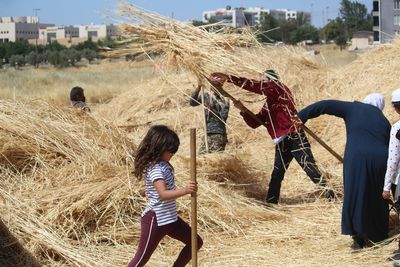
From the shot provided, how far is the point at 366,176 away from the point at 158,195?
1.85m

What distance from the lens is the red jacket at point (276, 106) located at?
6.49 meters

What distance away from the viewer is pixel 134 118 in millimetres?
13320

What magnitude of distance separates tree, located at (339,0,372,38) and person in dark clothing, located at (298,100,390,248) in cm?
9313

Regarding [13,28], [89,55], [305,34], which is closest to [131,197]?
[89,55]

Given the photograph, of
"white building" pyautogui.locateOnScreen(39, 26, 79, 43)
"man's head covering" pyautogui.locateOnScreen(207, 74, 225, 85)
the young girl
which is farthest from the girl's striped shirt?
"white building" pyautogui.locateOnScreen(39, 26, 79, 43)

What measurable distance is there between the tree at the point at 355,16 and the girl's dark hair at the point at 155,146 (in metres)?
94.5

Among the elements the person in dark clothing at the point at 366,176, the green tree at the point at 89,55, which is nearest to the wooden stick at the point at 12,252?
the person in dark clothing at the point at 366,176

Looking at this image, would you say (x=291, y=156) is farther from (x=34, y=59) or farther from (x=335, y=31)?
(x=335, y=31)

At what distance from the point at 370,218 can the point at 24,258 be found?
2670 millimetres

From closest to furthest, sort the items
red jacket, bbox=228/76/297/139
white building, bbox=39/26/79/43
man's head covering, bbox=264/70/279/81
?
man's head covering, bbox=264/70/279/81 → red jacket, bbox=228/76/297/139 → white building, bbox=39/26/79/43

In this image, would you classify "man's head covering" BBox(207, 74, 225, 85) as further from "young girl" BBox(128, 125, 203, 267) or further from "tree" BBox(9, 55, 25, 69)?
"tree" BBox(9, 55, 25, 69)

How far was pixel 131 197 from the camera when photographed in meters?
6.16

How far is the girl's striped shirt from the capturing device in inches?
171

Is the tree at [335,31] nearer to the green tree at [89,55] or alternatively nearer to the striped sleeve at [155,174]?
the green tree at [89,55]
